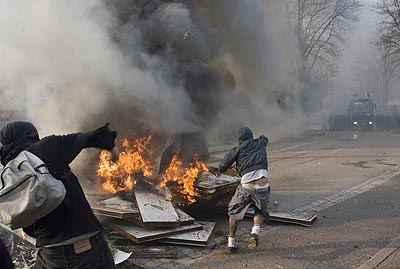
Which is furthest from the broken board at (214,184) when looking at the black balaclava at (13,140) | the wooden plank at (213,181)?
the black balaclava at (13,140)

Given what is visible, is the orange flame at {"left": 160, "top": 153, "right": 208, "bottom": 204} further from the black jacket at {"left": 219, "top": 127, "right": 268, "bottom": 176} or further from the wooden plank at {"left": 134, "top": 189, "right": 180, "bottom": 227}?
the black jacket at {"left": 219, "top": 127, "right": 268, "bottom": 176}

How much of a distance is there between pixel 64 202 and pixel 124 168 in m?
3.98

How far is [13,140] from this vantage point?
99.4 inches

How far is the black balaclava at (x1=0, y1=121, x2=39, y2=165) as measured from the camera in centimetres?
250

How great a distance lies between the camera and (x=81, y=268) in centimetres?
252

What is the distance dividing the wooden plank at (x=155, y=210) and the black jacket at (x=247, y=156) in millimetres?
937

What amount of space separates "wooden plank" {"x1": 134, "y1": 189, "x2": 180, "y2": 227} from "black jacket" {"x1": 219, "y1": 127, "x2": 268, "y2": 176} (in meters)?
0.94

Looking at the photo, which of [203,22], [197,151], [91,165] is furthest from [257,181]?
[203,22]

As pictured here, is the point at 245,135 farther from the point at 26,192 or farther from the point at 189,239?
the point at 26,192

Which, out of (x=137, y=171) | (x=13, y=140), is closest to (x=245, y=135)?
(x=137, y=171)

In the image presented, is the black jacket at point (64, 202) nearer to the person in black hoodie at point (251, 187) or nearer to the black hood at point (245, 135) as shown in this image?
the person in black hoodie at point (251, 187)

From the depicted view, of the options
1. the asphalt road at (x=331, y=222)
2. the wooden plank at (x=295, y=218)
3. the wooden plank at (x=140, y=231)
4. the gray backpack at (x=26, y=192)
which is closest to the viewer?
the gray backpack at (x=26, y=192)

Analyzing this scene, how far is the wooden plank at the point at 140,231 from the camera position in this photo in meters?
4.90

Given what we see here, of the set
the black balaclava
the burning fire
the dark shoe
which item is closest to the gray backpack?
the black balaclava
